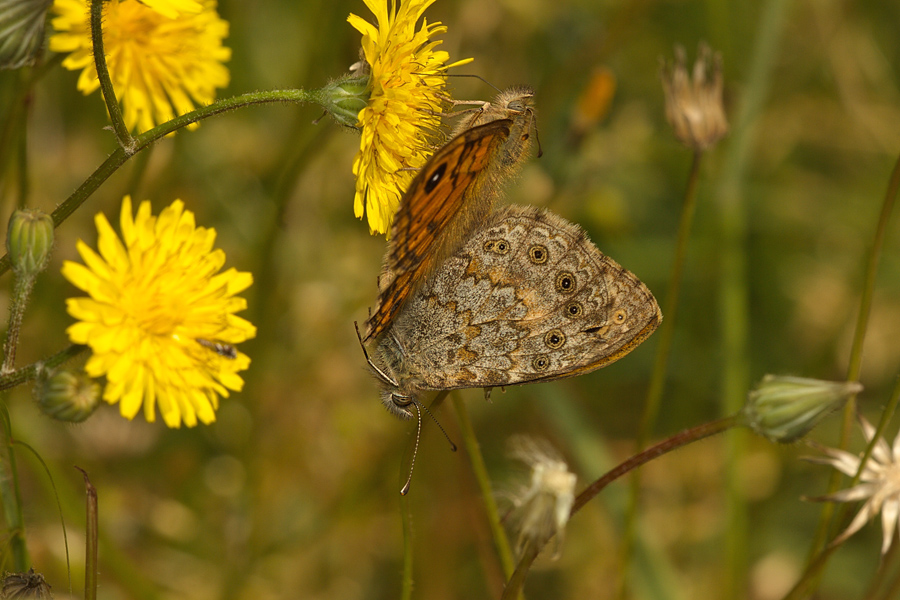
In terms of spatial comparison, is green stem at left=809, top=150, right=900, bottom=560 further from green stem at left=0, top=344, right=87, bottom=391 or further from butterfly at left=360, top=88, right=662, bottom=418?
green stem at left=0, top=344, right=87, bottom=391

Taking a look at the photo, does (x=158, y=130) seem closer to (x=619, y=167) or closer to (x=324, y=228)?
(x=324, y=228)

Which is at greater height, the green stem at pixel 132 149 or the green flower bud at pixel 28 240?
the green stem at pixel 132 149

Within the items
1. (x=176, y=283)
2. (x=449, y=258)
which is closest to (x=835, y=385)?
(x=449, y=258)

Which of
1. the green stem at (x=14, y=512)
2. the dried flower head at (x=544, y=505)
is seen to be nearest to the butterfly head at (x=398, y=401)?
the dried flower head at (x=544, y=505)

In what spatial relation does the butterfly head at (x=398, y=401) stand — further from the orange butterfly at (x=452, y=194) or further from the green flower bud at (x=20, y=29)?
the green flower bud at (x=20, y=29)

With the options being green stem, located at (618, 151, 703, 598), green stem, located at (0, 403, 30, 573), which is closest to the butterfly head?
green stem, located at (618, 151, 703, 598)

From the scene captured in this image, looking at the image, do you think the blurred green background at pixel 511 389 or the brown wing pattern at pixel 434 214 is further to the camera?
the blurred green background at pixel 511 389

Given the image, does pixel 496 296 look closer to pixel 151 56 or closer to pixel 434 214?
pixel 434 214
